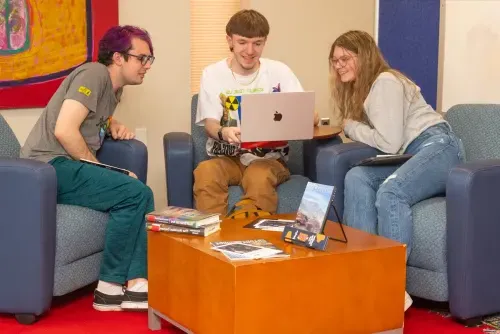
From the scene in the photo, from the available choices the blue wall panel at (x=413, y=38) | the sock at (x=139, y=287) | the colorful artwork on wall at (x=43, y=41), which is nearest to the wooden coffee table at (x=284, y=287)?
the sock at (x=139, y=287)

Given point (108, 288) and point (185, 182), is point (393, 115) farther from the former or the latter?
point (108, 288)

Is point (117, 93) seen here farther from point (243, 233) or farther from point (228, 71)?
point (243, 233)

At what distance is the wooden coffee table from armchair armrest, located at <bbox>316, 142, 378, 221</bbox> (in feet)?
1.88

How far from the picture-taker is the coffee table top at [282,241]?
2764mm

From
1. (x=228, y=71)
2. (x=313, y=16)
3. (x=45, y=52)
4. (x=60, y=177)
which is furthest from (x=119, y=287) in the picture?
(x=313, y=16)

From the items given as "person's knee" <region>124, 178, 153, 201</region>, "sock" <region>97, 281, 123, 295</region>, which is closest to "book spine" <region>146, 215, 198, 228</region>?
"person's knee" <region>124, 178, 153, 201</region>

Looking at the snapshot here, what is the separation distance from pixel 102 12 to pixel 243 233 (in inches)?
76.9

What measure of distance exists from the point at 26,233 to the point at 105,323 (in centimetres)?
47

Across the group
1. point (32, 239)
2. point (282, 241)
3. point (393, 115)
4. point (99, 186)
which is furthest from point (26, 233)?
Answer: point (393, 115)

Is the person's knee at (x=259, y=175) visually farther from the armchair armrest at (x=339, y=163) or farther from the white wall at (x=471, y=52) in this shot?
the white wall at (x=471, y=52)

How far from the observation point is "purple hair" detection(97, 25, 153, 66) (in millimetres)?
3652

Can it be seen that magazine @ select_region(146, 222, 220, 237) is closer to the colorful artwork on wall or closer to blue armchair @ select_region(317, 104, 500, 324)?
blue armchair @ select_region(317, 104, 500, 324)

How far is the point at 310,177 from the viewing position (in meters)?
4.20

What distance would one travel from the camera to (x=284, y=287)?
105 inches
